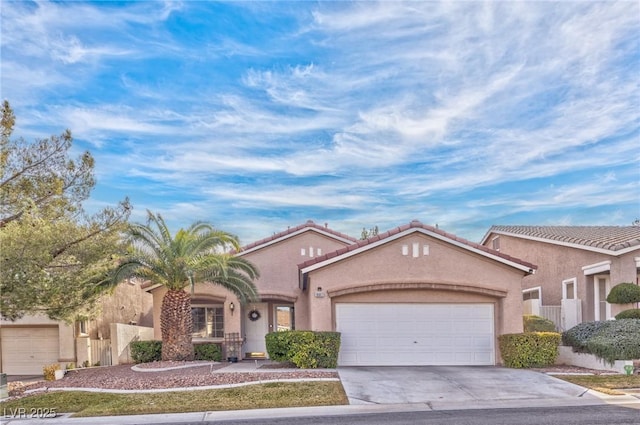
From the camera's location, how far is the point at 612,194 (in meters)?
22.6

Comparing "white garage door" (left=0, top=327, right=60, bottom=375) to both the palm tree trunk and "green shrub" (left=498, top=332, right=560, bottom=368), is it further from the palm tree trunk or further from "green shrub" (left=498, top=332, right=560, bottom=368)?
"green shrub" (left=498, top=332, right=560, bottom=368)

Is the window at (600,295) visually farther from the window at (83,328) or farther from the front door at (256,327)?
the window at (83,328)

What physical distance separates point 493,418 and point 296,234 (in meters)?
14.3

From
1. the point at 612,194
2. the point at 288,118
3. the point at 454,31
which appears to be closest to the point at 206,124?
the point at 288,118

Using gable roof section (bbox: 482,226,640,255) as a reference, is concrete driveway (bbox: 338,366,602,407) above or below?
below

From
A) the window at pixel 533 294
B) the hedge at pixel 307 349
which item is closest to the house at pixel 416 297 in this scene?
the hedge at pixel 307 349

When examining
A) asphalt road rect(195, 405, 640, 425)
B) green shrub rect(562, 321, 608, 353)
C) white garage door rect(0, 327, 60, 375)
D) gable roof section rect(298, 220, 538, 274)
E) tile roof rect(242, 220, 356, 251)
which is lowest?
white garage door rect(0, 327, 60, 375)

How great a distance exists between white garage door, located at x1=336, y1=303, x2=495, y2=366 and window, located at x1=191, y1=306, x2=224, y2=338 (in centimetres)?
677

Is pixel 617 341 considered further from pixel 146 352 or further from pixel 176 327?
pixel 146 352

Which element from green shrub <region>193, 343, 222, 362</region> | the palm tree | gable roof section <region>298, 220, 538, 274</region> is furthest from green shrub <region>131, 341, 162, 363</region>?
gable roof section <region>298, 220, 538, 274</region>

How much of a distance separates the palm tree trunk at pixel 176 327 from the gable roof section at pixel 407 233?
14.7 ft

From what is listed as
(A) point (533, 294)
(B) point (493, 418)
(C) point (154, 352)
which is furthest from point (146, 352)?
(A) point (533, 294)

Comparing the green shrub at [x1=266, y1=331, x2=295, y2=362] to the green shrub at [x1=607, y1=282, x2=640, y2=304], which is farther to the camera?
the green shrub at [x1=607, y1=282, x2=640, y2=304]

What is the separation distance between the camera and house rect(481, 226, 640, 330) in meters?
17.8
